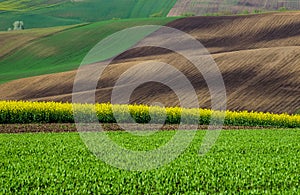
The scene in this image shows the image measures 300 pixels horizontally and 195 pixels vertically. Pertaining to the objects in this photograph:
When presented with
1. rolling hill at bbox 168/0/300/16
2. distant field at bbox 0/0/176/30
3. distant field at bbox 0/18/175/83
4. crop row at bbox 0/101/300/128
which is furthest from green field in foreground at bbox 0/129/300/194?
distant field at bbox 0/0/176/30

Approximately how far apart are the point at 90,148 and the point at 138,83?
2602 centimetres

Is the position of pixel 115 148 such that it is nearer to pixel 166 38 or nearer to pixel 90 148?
pixel 90 148

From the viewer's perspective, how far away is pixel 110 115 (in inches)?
1170

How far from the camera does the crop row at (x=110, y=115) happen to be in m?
28.7

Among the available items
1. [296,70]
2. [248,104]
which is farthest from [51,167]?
[296,70]

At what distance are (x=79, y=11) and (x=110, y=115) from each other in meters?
88.2

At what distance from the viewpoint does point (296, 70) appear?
1705 inches

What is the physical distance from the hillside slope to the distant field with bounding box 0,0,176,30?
3960 cm

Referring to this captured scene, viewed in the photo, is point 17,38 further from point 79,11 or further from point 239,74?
point 79,11

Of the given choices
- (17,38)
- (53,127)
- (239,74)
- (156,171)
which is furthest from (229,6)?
(156,171)

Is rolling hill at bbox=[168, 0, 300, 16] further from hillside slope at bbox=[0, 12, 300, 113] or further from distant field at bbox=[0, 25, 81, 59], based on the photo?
hillside slope at bbox=[0, 12, 300, 113]

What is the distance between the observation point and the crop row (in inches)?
1131

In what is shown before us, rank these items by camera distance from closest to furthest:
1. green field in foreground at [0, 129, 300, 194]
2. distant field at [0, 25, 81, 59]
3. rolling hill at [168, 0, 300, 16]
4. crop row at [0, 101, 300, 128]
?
1. green field in foreground at [0, 129, 300, 194]
2. crop row at [0, 101, 300, 128]
3. distant field at [0, 25, 81, 59]
4. rolling hill at [168, 0, 300, 16]

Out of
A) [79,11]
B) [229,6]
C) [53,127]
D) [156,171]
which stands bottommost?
[79,11]
